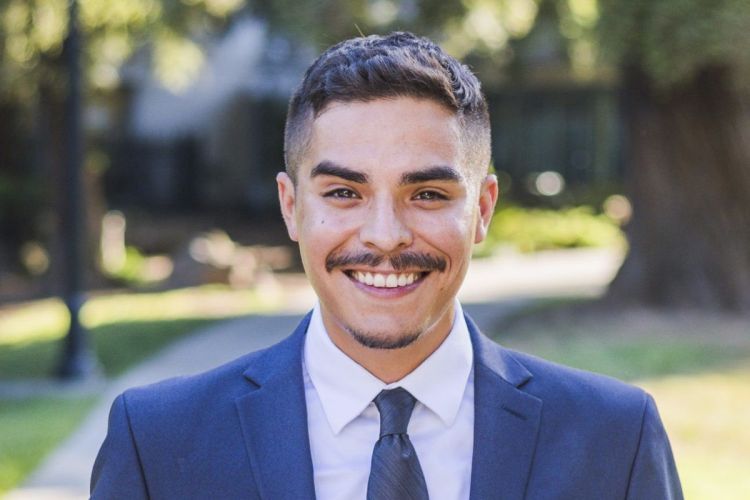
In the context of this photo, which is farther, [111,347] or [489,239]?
[489,239]

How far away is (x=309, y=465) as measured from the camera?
230 cm

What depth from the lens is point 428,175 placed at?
2314mm

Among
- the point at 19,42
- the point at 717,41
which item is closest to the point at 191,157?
the point at 19,42

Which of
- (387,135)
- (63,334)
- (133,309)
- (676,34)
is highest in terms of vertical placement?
(676,34)

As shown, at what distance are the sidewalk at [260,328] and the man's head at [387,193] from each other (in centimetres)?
483

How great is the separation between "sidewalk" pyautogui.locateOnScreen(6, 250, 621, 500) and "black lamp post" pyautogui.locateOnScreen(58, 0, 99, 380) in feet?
1.43

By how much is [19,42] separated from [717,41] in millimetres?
8087

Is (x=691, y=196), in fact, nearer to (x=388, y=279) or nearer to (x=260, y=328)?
(x=260, y=328)

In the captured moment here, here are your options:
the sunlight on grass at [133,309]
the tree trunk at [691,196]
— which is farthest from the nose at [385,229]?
the sunlight on grass at [133,309]

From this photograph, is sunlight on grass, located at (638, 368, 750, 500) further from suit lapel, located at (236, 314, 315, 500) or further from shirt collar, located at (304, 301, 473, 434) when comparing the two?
suit lapel, located at (236, 314, 315, 500)

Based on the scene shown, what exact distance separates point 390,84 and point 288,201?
0.37m

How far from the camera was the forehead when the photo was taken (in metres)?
2.31

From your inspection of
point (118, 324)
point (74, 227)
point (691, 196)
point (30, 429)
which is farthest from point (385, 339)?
point (118, 324)

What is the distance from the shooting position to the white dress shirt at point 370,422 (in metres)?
2.36
